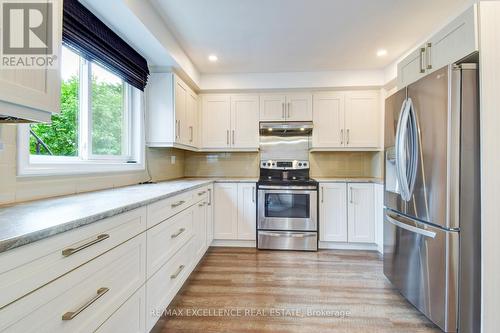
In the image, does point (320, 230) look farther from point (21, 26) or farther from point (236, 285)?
point (21, 26)

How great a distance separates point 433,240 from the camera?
157 cm

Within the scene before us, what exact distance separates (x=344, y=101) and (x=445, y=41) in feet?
5.84

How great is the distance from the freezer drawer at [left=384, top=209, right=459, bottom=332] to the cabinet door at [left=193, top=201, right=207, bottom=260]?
1755mm

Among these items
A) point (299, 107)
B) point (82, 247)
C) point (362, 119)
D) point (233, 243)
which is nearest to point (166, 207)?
point (82, 247)

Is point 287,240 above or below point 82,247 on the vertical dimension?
below

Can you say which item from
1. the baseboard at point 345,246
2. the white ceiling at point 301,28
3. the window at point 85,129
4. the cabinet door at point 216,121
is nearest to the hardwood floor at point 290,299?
the baseboard at point 345,246

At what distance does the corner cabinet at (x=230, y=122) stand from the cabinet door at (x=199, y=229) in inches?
42.1

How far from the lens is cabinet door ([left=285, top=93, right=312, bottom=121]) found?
11.2 feet

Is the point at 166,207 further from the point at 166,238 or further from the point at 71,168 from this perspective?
the point at 71,168

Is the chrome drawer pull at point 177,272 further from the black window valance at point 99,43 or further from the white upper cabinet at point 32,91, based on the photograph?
the black window valance at point 99,43

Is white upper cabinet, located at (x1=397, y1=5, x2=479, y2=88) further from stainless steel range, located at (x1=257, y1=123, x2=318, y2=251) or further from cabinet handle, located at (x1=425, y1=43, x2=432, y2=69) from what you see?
stainless steel range, located at (x1=257, y1=123, x2=318, y2=251)

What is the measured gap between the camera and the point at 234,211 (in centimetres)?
319

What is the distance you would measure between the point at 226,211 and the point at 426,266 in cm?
216

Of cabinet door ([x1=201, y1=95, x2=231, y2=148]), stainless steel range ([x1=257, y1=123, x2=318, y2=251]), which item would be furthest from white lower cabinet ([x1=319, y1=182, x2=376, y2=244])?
cabinet door ([x1=201, y1=95, x2=231, y2=148])
